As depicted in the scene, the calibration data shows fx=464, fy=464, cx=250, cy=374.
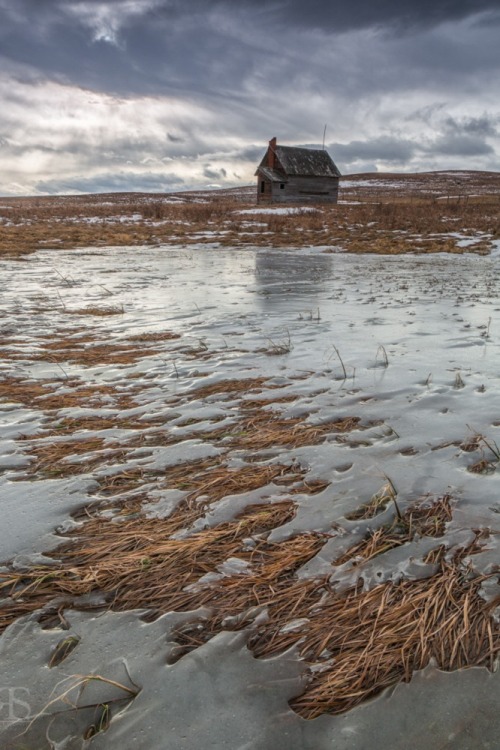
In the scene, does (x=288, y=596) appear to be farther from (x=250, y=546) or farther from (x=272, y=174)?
(x=272, y=174)

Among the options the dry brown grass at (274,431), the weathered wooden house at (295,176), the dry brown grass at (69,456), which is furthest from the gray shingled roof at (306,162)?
the dry brown grass at (69,456)

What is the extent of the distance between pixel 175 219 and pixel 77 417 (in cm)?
3004

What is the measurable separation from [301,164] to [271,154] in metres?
3.12

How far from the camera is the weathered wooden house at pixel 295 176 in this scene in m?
45.2

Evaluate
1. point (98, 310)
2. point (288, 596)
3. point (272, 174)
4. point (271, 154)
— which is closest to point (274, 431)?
point (288, 596)

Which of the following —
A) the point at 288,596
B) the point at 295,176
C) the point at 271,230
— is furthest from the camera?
the point at 295,176

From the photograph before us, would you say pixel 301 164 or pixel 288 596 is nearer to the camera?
pixel 288 596

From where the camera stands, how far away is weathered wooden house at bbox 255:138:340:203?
45250mm

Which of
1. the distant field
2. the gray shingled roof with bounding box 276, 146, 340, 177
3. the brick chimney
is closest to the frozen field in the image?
the distant field

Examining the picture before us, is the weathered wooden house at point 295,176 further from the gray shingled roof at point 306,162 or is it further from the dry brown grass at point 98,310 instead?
the dry brown grass at point 98,310

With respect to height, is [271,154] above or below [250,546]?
above

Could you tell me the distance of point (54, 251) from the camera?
64.1ft

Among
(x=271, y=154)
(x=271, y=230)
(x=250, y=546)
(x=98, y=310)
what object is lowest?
(x=250, y=546)

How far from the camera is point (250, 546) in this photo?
7.48ft
